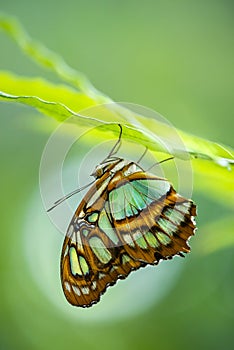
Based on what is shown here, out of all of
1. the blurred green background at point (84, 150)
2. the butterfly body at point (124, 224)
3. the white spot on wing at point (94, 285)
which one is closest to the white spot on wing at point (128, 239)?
the butterfly body at point (124, 224)

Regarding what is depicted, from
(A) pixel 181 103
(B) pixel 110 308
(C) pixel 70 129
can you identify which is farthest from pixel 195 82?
(C) pixel 70 129

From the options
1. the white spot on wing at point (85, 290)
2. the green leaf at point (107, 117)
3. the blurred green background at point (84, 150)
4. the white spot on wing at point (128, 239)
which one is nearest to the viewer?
the green leaf at point (107, 117)

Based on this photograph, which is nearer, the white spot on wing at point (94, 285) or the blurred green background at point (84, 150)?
the white spot on wing at point (94, 285)

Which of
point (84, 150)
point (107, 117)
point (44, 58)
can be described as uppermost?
point (84, 150)

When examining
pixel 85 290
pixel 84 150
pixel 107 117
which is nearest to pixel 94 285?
pixel 85 290

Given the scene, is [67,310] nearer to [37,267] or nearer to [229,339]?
[37,267]

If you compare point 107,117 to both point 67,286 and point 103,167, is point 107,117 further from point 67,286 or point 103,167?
point 67,286

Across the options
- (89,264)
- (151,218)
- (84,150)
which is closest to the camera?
(151,218)

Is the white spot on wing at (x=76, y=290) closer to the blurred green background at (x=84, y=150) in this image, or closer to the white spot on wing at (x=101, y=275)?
the white spot on wing at (x=101, y=275)
